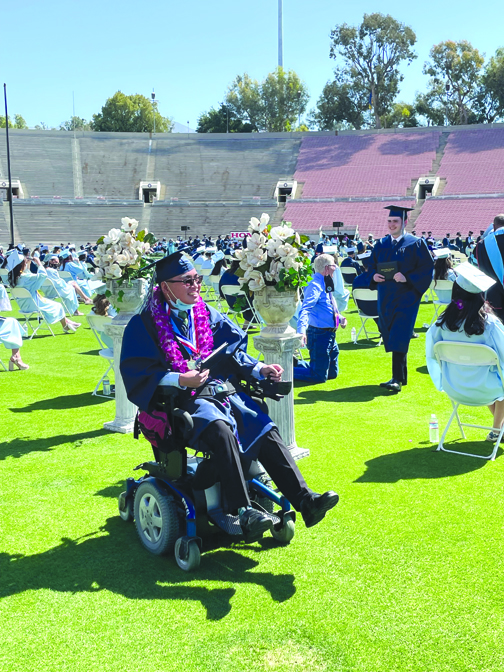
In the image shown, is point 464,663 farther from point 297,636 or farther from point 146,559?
point 146,559

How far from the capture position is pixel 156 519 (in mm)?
3963

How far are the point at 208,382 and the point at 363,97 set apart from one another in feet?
245

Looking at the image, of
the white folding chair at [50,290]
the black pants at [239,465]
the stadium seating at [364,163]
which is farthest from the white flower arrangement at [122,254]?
the stadium seating at [364,163]

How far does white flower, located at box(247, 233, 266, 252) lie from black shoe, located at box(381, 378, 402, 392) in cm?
325

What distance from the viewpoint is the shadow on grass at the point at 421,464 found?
511 cm

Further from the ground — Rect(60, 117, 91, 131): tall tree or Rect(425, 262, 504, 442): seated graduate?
Rect(60, 117, 91, 131): tall tree

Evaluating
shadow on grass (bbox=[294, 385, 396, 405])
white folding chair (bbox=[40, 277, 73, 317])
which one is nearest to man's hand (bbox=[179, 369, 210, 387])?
shadow on grass (bbox=[294, 385, 396, 405])

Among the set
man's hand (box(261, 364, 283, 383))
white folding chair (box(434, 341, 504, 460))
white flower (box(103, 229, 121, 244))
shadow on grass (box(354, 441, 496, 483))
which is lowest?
shadow on grass (box(354, 441, 496, 483))

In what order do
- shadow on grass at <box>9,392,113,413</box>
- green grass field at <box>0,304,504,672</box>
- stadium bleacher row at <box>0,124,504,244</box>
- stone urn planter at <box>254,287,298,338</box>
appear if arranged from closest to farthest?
green grass field at <box>0,304,504,672</box>
stone urn planter at <box>254,287,298,338</box>
shadow on grass at <box>9,392,113,413</box>
stadium bleacher row at <box>0,124,504,244</box>

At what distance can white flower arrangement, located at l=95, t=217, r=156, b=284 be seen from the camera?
6402mm

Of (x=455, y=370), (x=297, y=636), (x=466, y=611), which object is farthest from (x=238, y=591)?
(x=455, y=370)

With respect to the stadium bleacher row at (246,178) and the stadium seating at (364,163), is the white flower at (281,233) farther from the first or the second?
the stadium seating at (364,163)

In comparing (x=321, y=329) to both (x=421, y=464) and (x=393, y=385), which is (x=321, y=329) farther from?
(x=421, y=464)

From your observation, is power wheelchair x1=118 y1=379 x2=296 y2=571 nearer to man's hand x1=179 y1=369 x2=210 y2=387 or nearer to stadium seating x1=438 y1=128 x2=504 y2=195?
man's hand x1=179 y1=369 x2=210 y2=387
